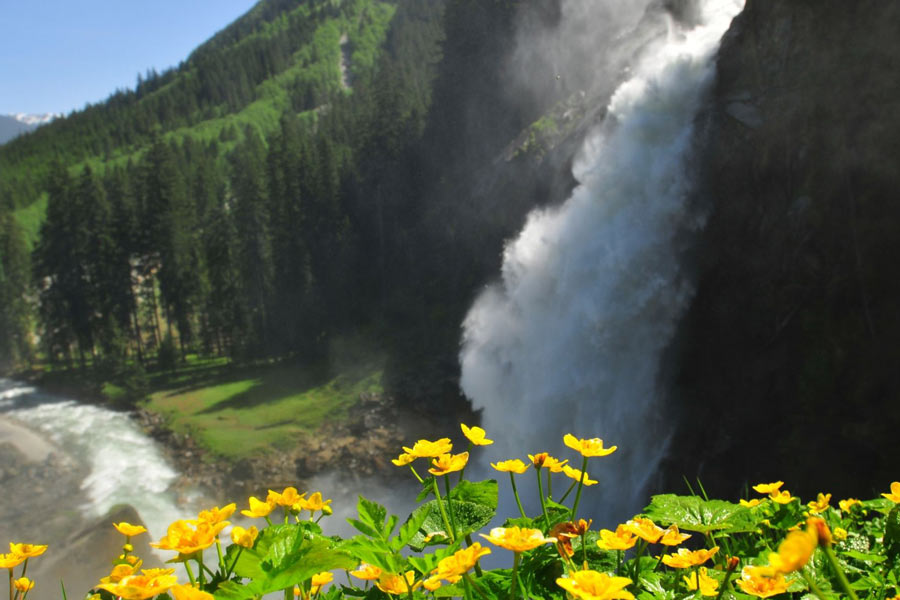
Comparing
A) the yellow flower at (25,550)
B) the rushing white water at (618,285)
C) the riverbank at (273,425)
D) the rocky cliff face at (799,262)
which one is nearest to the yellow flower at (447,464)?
the yellow flower at (25,550)

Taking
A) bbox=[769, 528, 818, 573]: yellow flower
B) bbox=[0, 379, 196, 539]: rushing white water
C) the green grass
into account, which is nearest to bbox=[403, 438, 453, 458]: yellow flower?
bbox=[769, 528, 818, 573]: yellow flower

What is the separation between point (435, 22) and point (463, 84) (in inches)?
2401

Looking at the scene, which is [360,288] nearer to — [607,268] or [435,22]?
[607,268]

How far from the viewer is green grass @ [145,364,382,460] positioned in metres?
25.4

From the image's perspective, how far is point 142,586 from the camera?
3.70 feet

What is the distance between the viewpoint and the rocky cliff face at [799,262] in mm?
12656

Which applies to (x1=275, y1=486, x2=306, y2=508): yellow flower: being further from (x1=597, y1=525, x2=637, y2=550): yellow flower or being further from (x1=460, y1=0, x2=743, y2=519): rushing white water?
(x1=460, y1=0, x2=743, y2=519): rushing white water

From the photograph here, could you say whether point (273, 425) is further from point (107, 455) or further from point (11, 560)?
point (11, 560)

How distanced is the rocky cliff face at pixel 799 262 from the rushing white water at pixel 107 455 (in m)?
16.2

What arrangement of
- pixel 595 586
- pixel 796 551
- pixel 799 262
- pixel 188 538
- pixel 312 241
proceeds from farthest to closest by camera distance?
pixel 312 241
pixel 799 262
pixel 188 538
pixel 595 586
pixel 796 551

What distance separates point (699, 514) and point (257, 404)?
3072 cm

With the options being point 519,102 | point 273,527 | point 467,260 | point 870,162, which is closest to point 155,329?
point 467,260

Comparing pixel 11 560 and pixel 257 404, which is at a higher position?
pixel 11 560

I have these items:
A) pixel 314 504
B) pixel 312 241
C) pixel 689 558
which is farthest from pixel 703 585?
pixel 312 241
